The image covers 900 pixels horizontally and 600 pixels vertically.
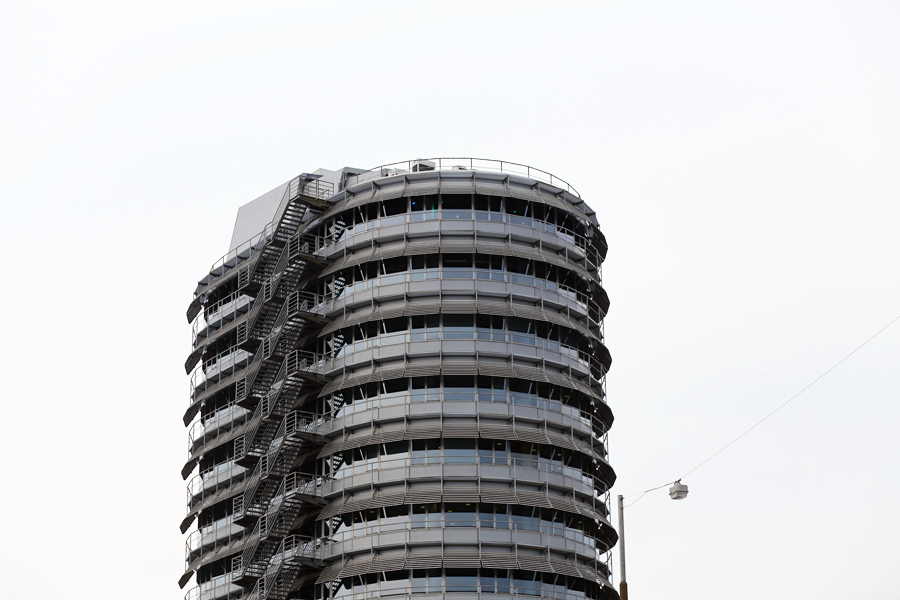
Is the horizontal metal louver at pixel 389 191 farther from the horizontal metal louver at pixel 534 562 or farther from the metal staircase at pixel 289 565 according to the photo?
the horizontal metal louver at pixel 534 562

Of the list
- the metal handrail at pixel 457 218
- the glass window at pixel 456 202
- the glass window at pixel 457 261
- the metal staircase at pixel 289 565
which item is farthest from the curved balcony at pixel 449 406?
the glass window at pixel 456 202

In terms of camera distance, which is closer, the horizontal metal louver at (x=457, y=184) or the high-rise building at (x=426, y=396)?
the high-rise building at (x=426, y=396)

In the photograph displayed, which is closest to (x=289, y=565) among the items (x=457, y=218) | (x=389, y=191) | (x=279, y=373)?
(x=279, y=373)

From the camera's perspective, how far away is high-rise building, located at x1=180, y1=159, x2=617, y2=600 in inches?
3425

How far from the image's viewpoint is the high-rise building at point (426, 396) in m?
87.0

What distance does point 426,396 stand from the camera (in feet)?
294

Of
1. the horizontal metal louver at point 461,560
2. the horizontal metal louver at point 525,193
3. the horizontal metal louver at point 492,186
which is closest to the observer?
the horizontal metal louver at point 461,560

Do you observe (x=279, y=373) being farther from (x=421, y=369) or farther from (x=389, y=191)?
(x=389, y=191)

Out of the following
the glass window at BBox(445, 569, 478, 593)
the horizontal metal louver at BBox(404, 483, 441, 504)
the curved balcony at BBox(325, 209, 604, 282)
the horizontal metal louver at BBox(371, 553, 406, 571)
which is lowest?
the glass window at BBox(445, 569, 478, 593)

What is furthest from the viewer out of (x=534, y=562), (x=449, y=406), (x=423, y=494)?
(x=449, y=406)

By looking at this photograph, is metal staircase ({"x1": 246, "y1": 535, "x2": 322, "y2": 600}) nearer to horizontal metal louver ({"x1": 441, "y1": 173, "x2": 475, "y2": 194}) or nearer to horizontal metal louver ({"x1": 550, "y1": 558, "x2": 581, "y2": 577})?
horizontal metal louver ({"x1": 550, "y1": 558, "x2": 581, "y2": 577})

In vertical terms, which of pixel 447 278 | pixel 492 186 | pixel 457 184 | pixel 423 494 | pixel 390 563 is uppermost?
pixel 492 186

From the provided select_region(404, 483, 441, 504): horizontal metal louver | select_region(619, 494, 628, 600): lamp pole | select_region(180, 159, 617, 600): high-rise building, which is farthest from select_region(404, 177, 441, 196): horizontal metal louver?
select_region(619, 494, 628, 600): lamp pole

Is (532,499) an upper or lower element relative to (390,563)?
upper
